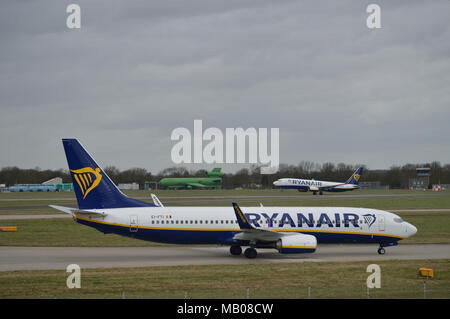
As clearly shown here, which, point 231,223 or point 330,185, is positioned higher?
point 330,185

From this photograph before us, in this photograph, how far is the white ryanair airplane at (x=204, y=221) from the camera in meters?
33.8

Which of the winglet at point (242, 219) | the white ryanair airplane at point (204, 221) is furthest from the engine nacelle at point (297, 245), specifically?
the winglet at point (242, 219)

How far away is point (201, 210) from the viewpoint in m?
35.3

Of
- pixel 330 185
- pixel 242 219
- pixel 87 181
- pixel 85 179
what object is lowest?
pixel 242 219

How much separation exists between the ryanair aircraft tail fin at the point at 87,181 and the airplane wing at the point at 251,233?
7.65m

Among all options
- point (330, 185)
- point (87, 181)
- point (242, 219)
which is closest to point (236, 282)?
point (242, 219)

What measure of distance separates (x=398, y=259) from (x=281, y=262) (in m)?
7.50

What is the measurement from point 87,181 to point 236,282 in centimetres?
1347

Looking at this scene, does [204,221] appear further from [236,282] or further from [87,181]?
[236,282]

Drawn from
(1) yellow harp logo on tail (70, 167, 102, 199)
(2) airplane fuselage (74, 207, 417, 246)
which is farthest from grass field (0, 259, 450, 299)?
(1) yellow harp logo on tail (70, 167, 102, 199)

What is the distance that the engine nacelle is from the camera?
109ft

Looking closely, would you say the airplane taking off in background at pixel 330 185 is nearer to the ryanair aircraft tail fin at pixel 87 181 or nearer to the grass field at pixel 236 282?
the grass field at pixel 236 282

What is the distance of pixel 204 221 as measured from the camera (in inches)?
1369
